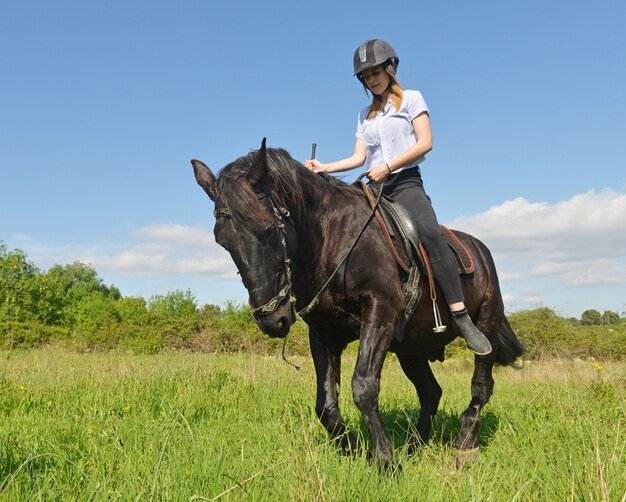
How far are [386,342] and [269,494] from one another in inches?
60.2

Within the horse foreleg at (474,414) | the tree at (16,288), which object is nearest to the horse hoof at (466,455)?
the horse foreleg at (474,414)

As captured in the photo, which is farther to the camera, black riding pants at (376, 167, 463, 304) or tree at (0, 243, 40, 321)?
tree at (0, 243, 40, 321)

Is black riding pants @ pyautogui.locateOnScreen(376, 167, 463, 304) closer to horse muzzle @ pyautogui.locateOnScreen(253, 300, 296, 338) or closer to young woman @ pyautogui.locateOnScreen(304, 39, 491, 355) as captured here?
young woman @ pyautogui.locateOnScreen(304, 39, 491, 355)

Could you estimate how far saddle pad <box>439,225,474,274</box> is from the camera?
203 inches

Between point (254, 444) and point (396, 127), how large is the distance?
9.69ft

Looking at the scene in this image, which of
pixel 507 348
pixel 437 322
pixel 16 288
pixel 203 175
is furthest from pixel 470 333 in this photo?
pixel 16 288

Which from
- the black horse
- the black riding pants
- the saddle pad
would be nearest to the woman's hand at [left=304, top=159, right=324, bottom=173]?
the black horse

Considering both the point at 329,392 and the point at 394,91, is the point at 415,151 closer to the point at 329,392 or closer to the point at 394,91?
the point at 394,91

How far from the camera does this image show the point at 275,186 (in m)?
3.89

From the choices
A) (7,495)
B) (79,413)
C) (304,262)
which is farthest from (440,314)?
(79,413)

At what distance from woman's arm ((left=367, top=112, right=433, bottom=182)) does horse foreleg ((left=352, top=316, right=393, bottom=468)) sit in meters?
1.44

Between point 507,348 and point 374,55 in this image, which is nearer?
point 374,55

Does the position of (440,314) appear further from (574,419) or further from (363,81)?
(363,81)

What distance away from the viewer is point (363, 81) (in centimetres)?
483
